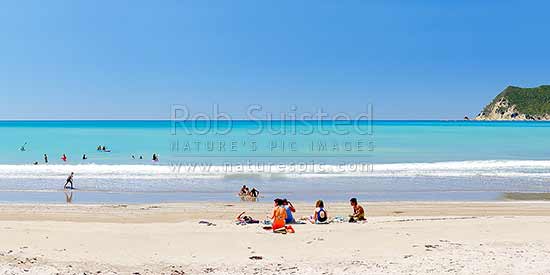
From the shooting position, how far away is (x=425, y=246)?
1020 centimetres

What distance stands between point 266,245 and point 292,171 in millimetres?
19077

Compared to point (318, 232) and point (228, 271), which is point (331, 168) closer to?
point (318, 232)

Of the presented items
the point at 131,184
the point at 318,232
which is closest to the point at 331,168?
the point at 131,184

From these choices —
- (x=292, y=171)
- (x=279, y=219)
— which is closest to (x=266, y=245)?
(x=279, y=219)

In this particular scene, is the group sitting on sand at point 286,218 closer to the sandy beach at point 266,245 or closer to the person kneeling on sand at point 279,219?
the person kneeling on sand at point 279,219

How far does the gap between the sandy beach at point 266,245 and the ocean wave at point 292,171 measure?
12.3 meters

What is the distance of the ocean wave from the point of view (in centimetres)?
2753

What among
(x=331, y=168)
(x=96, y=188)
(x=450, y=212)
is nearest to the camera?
(x=450, y=212)

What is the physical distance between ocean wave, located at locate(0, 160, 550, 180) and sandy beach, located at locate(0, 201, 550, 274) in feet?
40.4

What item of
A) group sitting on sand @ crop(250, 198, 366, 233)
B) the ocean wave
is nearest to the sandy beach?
group sitting on sand @ crop(250, 198, 366, 233)

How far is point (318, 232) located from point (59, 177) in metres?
19.4

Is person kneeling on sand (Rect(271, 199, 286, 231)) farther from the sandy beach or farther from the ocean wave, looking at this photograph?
the ocean wave

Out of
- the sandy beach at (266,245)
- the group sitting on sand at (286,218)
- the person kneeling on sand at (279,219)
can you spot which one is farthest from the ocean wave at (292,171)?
the person kneeling on sand at (279,219)

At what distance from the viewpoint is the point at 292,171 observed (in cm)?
2958
